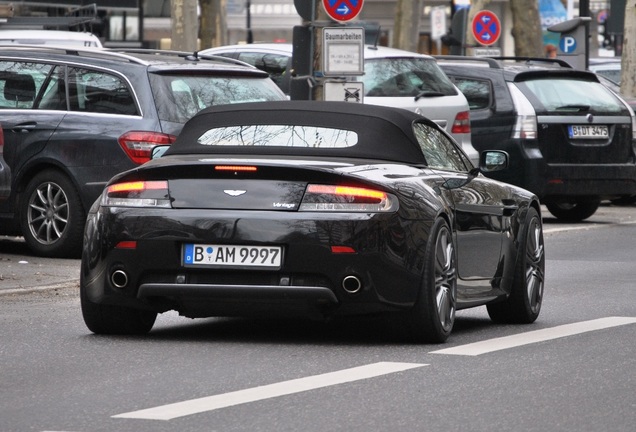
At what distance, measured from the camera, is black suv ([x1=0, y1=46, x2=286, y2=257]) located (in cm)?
1466

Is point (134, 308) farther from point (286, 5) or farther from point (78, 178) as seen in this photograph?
point (286, 5)

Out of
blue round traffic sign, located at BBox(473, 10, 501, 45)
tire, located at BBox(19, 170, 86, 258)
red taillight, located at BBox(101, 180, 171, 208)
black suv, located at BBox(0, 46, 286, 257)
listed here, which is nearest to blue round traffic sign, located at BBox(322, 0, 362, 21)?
black suv, located at BBox(0, 46, 286, 257)

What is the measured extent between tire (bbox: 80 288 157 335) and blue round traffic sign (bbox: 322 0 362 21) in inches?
378

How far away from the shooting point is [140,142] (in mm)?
14508

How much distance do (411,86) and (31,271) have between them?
749cm

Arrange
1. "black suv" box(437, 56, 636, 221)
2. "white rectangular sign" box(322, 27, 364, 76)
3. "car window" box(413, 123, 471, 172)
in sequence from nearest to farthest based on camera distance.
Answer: "car window" box(413, 123, 471, 172), "white rectangular sign" box(322, 27, 364, 76), "black suv" box(437, 56, 636, 221)

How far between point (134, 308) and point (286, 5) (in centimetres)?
6360

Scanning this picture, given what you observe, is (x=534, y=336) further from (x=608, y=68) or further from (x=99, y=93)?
(x=608, y=68)

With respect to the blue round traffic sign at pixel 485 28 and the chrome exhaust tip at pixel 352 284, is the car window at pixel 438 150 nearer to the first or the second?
the chrome exhaust tip at pixel 352 284

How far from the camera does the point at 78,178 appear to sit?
48.7ft

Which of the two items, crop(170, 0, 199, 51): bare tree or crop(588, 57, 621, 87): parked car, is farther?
crop(588, 57, 621, 87): parked car

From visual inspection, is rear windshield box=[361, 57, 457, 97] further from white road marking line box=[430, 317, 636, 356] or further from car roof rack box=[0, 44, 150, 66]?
white road marking line box=[430, 317, 636, 356]

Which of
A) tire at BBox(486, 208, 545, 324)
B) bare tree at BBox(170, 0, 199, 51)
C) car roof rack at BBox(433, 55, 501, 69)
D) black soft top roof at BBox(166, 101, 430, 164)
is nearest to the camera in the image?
black soft top roof at BBox(166, 101, 430, 164)

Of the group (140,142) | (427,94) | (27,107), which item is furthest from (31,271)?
(427,94)
